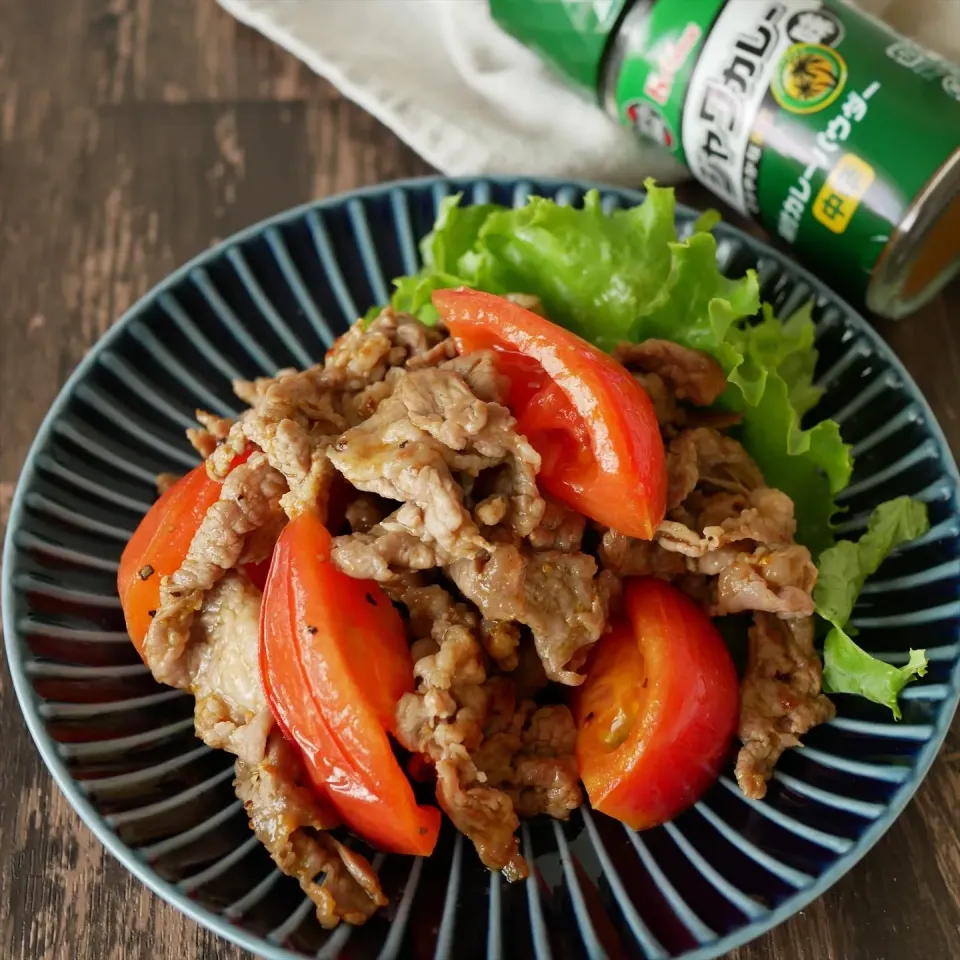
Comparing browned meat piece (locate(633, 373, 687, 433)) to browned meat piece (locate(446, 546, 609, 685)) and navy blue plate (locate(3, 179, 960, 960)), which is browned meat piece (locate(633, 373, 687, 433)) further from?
navy blue plate (locate(3, 179, 960, 960))

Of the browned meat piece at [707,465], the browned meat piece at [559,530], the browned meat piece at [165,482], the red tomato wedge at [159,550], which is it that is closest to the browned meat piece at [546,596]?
the browned meat piece at [559,530]

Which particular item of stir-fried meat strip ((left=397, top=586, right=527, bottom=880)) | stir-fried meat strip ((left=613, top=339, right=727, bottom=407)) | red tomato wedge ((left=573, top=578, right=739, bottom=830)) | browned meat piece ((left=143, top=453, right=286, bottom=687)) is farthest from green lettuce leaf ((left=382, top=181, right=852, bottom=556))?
stir-fried meat strip ((left=397, top=586, right=527, bottom=880))

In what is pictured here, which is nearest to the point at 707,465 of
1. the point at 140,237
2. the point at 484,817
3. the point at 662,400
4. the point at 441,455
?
the point at 662,400

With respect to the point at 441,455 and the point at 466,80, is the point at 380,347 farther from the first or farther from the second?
the point at 466,80

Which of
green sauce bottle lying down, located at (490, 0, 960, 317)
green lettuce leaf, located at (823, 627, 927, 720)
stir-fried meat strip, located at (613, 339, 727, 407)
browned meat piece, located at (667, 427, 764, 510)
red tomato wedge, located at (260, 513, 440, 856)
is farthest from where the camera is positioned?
green sauce bottle lying down, located at (490, 0, 960, 317)

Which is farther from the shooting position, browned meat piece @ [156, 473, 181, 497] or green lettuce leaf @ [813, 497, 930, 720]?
browned meat piece @ [156, 473, 181, 497]

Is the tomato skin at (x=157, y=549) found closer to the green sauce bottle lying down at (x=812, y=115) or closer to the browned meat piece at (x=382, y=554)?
the browned meat piece at (x=382, y=554)

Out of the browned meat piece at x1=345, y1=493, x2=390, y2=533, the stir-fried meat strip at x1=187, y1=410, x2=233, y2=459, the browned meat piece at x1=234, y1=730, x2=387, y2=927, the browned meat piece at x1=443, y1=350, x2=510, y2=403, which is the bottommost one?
the browned meat piece at x1=234, y1=730, x2=387, y2=927
